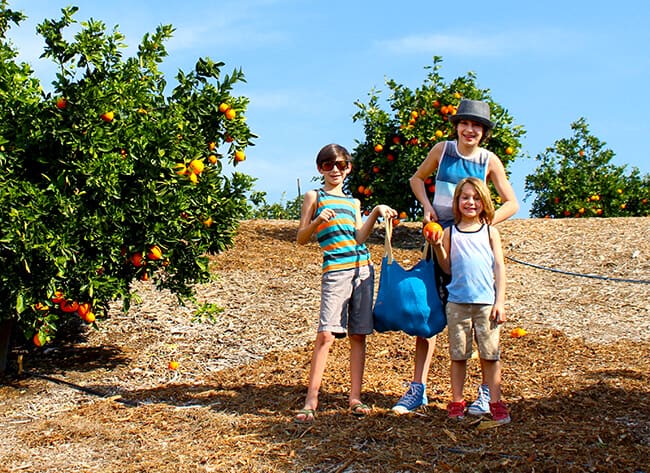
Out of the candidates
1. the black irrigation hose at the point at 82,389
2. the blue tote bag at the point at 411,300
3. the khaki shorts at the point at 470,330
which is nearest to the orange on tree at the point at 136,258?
the black irrigation hose at the point at 82,389

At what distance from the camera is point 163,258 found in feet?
22.0

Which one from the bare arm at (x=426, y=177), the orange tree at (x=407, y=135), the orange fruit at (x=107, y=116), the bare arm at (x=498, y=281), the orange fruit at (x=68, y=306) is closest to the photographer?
the bare arm at (x=498, y=281)

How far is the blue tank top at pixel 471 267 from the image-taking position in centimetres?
458

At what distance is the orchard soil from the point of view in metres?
4.41

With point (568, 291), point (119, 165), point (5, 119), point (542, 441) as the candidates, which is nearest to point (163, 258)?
point (119, 165)

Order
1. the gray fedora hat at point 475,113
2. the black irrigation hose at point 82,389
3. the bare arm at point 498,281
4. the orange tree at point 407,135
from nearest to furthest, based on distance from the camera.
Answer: the bare arm at point 498,281, the gray fedora hat at point 475,113, the black irrigation hose at point 82,389, the orange tree at point 407,135

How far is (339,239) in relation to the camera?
493 centimetres

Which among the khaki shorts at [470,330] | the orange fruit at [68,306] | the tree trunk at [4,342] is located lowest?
the tree trunk at [4,342]

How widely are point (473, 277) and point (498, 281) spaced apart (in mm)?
190

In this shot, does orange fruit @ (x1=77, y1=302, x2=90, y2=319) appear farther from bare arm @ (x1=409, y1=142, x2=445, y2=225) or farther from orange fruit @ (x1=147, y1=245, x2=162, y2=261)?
bare arm @ (x1=409, y1=142, x2=445, y2=225)

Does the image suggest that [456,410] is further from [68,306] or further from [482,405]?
[68,306]

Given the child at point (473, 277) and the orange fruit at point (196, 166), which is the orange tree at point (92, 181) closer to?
the orange fruit at point (196, 166)

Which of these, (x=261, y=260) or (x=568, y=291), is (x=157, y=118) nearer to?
(x=261, y=260)

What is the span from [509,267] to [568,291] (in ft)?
4.34
